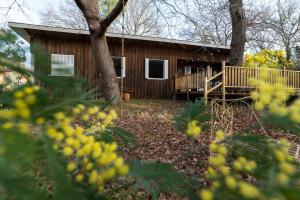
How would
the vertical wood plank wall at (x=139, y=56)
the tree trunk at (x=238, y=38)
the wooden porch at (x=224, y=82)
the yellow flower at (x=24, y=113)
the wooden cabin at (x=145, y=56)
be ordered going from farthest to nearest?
the vertical wood plank wall at (x=139, y=56)
the wooden cabin at (x=145, y=56)
the tree trunk at (x=238, y=38)
the wooden porch at (x=224, y=82)
the yellow flower at (x=24, y=113)

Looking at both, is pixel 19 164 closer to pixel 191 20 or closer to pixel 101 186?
pixel 101 186

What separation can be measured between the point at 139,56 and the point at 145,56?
0.32 meters

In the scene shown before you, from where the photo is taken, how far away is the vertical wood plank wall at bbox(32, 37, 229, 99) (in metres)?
15.8

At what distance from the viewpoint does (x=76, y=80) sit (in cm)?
79

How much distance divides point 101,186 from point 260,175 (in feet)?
1.17

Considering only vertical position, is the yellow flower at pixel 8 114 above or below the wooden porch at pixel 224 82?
below

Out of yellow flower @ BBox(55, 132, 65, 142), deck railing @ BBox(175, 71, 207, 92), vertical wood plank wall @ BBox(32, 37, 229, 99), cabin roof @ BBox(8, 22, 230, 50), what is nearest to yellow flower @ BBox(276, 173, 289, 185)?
yellow flower @ BBox(55, 132, 65, 142)

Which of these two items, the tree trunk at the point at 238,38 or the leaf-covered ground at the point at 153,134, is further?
the tree trunk at the point at 238,38

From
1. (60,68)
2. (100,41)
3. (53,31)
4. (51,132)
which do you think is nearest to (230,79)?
(100,41)

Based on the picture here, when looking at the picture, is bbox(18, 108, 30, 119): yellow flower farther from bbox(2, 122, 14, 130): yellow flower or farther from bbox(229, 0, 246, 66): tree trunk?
bbox(229, 0, 246, 66): tree trunk

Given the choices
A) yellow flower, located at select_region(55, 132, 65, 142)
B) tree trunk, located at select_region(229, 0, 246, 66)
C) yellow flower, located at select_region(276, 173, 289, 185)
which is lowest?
yellow flower, located at select_region(276, 173, 289, 185)

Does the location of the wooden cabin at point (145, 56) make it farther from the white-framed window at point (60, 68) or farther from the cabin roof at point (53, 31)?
the white-framed window at point (60, 68)

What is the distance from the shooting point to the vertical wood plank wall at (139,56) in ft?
51.7

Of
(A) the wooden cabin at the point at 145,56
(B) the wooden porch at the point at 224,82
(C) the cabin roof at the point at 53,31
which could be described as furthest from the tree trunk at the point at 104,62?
(C) the cabin roof at the point at 53,31
